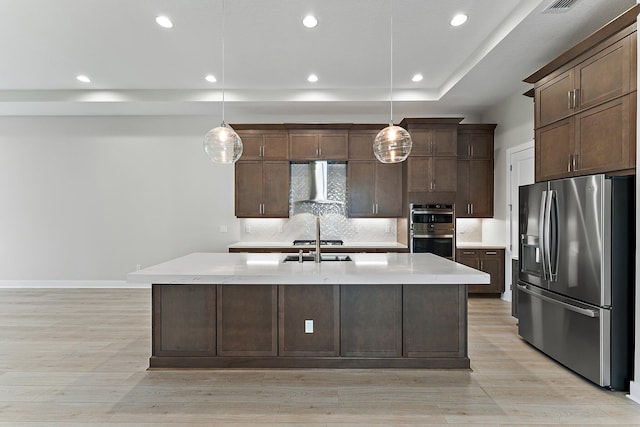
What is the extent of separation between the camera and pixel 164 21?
3.53 metres

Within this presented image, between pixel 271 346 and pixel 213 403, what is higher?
pixel 271 346

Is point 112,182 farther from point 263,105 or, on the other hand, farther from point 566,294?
point 566,294

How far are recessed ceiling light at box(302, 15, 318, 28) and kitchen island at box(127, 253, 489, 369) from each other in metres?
2.41

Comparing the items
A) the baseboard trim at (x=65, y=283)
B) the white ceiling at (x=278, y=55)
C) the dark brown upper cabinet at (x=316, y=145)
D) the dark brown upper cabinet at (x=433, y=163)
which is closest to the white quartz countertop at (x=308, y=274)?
the white ceiling at (x=278, y=55)

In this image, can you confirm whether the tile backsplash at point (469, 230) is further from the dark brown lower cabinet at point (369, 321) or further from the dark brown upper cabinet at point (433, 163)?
the dark brown lower cabinet at point (369, 321)

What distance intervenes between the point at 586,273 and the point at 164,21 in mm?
4404

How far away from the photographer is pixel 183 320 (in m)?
3.05

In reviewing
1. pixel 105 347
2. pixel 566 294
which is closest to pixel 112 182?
pixel 105 347

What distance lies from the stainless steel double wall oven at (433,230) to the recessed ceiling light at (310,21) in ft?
9.92

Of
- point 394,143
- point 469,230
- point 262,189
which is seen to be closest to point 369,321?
point 394,143

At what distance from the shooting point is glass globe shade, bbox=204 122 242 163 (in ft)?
10.3

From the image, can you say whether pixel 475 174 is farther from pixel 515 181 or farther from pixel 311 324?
pixel 311 324

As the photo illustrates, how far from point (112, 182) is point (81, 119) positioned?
4.00 ft

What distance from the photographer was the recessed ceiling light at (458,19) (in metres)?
3.43
